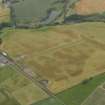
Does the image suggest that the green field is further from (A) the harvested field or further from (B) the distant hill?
(B) the distant hill

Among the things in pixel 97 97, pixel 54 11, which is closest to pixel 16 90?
pixel 97 97

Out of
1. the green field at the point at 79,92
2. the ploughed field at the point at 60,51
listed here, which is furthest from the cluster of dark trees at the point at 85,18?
the green field at the point at 79,92

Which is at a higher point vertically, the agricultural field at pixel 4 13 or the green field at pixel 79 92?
the agricultural field at pixel 4 13

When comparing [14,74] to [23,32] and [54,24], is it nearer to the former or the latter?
[23,32]

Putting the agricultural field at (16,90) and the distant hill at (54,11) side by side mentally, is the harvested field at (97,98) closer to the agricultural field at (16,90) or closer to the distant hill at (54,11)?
the agricultural field at (16,90)

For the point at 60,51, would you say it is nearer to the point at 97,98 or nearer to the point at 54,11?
the point at 97,98

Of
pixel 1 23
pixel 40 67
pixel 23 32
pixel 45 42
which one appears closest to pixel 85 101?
pixel 40 67

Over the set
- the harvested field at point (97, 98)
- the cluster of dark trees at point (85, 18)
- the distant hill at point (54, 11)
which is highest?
the distant hill at point (54, 11)
